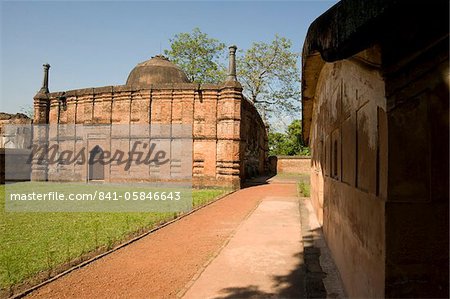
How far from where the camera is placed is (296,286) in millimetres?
4023

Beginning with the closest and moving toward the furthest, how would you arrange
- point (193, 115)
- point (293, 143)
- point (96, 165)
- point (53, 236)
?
point (53, 236)
point (193, 115)
point (96, 165)
point (293, 143)

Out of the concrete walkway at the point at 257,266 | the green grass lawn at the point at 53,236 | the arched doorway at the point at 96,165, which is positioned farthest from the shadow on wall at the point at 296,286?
the arched doorway at the point at 96,165

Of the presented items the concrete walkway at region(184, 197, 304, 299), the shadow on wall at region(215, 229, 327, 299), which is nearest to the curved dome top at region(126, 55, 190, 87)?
the concrete walkway at region(184, 197, 304, 299)

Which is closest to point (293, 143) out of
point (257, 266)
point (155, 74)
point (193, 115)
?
point (155, 74)

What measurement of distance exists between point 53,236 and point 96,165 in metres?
14.3

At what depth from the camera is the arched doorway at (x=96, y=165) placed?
782 inches

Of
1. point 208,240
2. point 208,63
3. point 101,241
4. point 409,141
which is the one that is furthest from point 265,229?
point 208,63

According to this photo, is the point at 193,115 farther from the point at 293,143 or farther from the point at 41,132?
the point at 293,143

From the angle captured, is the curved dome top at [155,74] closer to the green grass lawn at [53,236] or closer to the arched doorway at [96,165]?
the arched doorway at [96,165]

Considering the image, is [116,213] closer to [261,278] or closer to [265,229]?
[265,229]

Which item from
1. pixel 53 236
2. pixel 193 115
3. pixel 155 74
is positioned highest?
pixel 155 74

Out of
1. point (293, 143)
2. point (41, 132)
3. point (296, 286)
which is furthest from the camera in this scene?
point (293, 143)

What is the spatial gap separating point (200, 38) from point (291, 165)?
16.4m

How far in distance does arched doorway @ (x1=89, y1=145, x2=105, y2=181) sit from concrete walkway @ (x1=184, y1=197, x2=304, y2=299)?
47.9ft
